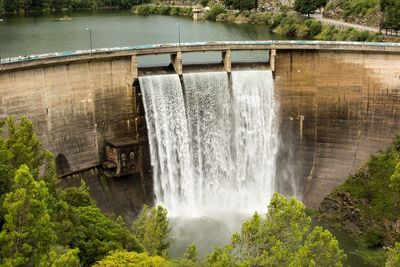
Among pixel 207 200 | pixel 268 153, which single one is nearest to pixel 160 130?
pixel 207 200

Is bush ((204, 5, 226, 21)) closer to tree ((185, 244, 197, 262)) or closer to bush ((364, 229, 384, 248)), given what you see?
bush ((364, 229, 384, 248))

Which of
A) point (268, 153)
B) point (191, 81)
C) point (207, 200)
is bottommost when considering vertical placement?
point (207, 200)

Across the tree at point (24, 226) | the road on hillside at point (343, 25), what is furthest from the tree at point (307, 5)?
the tree at point (24, 226)

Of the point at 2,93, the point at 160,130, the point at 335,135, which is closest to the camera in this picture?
the point at 2,93

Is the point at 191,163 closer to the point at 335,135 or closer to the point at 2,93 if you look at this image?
the point at 335,135

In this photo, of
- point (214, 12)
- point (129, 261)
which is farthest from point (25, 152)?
point (214, 12)

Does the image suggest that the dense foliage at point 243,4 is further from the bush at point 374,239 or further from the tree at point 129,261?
the tree at point 129,261
